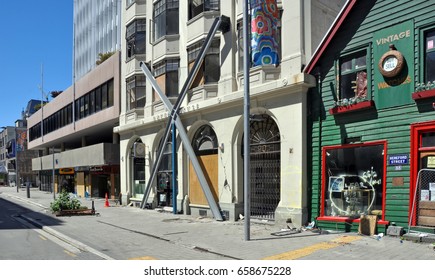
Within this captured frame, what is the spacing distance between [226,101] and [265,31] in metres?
3.21

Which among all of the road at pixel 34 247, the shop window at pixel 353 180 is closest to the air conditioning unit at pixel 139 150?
the road at pixel 34 247

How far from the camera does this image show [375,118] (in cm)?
1114

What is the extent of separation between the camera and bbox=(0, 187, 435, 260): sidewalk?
8.79 meters

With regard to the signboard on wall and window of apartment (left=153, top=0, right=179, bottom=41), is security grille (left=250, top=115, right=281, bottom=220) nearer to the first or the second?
the signboard on wall

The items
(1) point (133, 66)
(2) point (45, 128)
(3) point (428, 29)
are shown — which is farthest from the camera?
(2) point (45, 128)

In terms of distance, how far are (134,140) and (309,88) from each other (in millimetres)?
13269

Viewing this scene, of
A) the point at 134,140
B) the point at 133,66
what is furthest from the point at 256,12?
the point at 134,140

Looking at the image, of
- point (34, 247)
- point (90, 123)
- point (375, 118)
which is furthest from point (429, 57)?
point (90, 123)

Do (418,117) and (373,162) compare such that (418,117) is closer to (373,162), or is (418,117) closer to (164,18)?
(373,162)

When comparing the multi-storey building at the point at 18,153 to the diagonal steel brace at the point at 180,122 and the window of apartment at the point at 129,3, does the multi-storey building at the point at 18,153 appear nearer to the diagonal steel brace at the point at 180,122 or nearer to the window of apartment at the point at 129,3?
the window of apartment at the point at 129,3

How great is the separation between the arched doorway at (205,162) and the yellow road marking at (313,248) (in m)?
6.63

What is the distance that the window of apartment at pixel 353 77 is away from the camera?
11625 mm

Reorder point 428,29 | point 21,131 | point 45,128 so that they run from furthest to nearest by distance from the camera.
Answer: point 21,131
point 45,128
point 428,29

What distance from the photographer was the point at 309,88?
1289 cm
